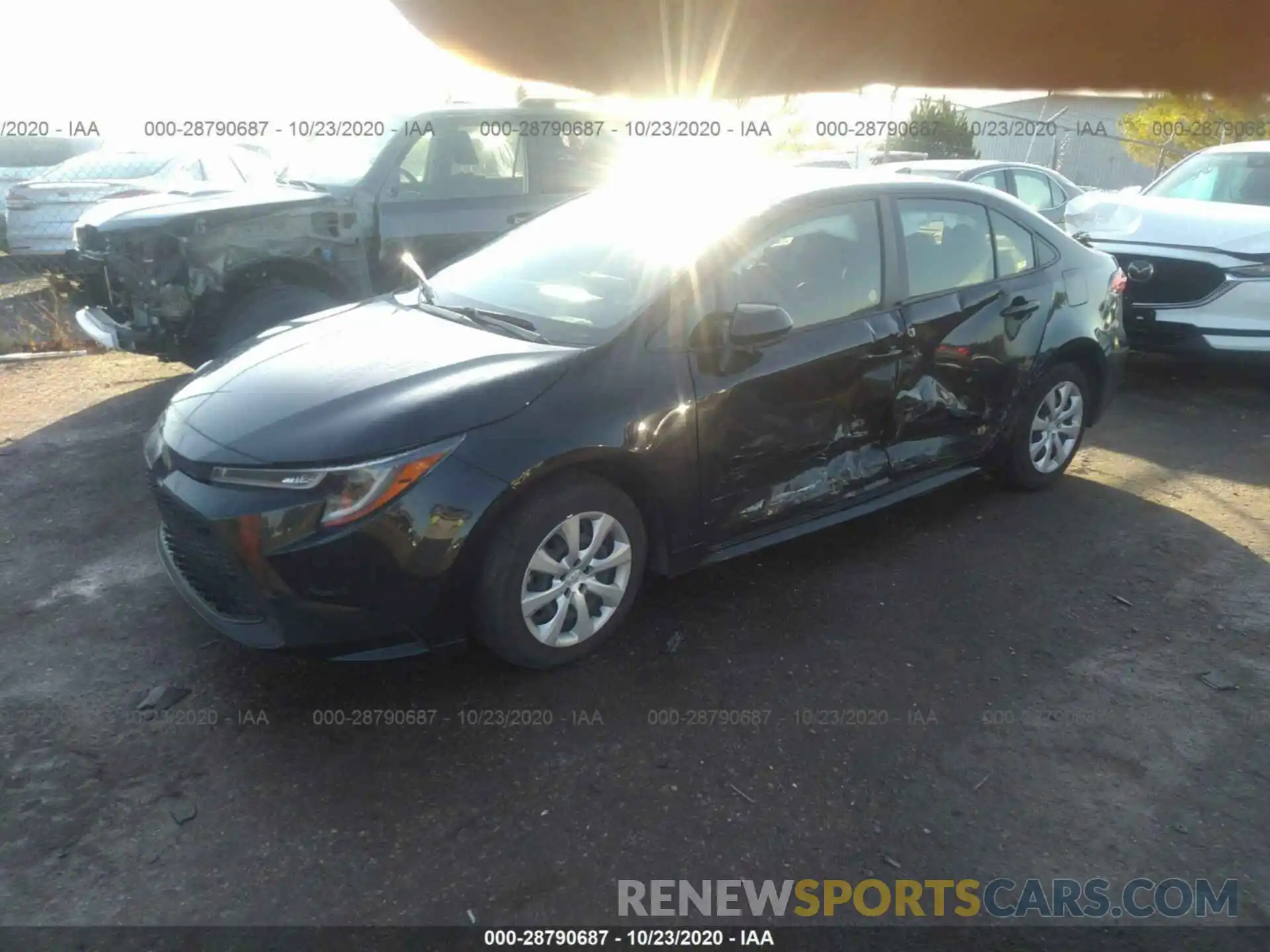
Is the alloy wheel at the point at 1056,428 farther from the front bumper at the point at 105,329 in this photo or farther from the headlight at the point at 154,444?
the front bumper at the point at 105,329

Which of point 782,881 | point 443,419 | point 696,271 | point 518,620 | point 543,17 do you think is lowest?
point 782,881

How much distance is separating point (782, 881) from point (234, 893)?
4.37 ft

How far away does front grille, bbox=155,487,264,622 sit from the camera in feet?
9.46

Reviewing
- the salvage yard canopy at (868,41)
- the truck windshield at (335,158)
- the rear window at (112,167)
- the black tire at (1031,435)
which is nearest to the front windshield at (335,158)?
the truck windshield at (335,158)

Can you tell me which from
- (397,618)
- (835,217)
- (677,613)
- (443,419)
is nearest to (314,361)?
(443,419)

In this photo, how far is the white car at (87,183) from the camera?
379 inches

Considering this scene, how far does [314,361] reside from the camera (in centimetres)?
334

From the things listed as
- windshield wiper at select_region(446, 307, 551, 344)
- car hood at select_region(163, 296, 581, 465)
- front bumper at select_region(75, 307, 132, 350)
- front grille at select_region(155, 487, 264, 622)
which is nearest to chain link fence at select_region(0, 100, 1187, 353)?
front bumper at select_region(75, 307, 132, 350)

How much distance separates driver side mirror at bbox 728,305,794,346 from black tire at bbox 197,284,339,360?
10.1ft

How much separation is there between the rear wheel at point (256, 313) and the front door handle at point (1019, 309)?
3.65 m

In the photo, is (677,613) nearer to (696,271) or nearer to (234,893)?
(696,271)

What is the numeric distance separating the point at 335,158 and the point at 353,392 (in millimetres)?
3783

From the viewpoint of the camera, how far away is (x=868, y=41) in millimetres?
656

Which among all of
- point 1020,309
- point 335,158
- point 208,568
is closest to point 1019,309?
point 1020,309
